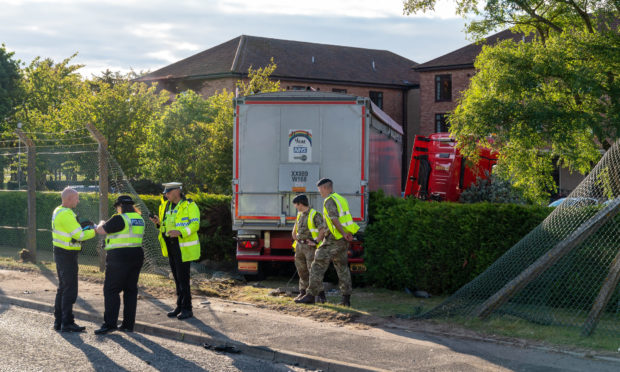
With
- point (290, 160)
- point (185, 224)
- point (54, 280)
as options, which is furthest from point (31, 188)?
point (185, 224)

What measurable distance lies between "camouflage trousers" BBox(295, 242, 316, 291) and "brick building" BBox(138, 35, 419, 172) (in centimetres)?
3478

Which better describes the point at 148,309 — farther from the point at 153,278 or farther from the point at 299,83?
the point at 299,83

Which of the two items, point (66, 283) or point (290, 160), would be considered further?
point (290, 160)

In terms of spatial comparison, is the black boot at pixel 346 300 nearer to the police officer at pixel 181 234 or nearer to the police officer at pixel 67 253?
the police officer at pixel 181 234

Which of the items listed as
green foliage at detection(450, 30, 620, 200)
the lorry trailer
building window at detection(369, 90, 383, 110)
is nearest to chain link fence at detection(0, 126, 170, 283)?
the lorry trailer

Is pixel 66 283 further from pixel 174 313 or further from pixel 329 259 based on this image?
pixel 329 259

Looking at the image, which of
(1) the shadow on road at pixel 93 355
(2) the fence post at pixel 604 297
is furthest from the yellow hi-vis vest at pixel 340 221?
(1) the shadow on road at pixel 93 355

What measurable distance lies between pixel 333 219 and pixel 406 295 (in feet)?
7.57

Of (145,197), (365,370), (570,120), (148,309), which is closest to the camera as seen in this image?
(365,370)

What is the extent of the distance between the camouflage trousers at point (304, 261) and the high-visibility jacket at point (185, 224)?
1814 millimetres

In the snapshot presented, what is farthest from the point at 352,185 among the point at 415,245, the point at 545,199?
the point at 545,199

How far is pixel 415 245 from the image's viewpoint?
11.0 metres

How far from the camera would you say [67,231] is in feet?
27.5

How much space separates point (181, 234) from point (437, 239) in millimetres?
4042
